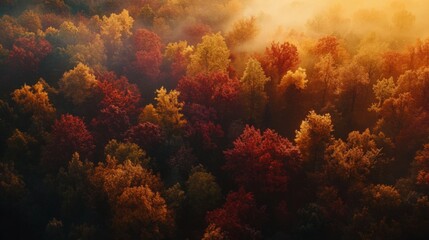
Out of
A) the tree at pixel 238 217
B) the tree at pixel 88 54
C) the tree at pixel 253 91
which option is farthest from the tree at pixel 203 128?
the tree at pixel 88 54

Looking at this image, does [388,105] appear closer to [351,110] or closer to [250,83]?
[351,110]

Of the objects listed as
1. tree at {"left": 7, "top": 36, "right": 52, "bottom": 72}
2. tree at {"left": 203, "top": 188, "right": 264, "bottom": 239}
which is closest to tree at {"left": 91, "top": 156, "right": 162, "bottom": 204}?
tree at {"left": 203, "top": 188, "right": 264, "bottom": 239}

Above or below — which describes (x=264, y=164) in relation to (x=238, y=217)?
above

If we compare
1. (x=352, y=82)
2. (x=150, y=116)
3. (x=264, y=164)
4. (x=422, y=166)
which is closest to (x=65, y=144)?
(x=150, y=116)

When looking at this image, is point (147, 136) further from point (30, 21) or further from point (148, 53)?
point (30, 21)

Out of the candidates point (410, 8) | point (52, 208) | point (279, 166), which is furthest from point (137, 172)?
point (410, 8)

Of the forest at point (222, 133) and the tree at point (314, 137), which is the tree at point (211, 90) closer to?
the forest at point (222, 133)
